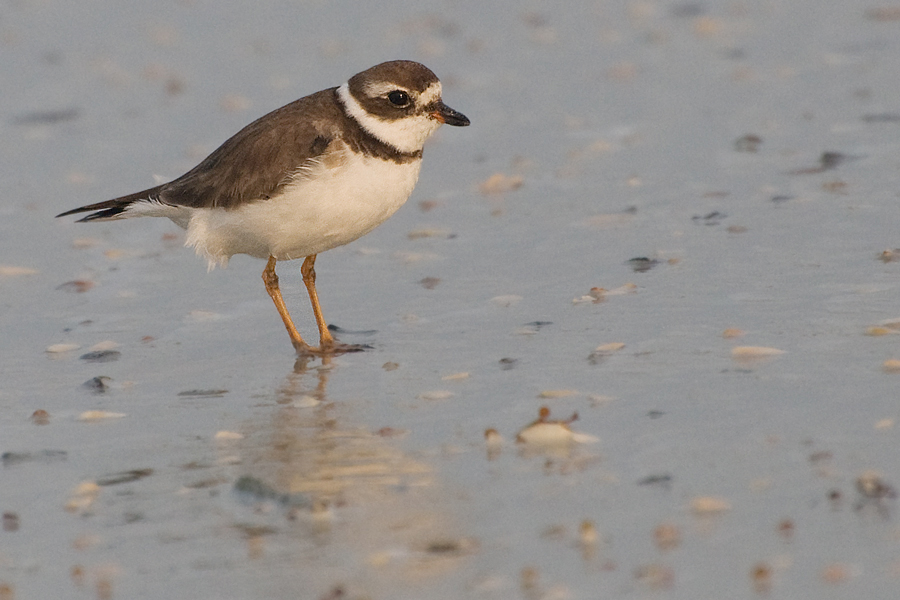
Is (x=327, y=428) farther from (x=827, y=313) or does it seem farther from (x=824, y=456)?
(x=827, y=313)

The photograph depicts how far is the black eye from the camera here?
670cm

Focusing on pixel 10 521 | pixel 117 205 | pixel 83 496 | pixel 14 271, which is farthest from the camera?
pixel 14 271

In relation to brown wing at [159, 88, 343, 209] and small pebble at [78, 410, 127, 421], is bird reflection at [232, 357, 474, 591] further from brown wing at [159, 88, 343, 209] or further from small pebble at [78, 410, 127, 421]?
brown wing at [159, 88, 343, 209]

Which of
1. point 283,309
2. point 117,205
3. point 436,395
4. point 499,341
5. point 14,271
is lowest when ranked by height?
point 436,395

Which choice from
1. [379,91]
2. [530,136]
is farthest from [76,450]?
[530,136]

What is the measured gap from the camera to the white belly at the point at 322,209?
650 cm

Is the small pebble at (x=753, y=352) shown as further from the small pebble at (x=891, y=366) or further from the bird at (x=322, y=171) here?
the bird at (x=322, y=171)

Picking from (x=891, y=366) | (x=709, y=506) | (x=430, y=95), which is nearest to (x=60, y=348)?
(x=430, y=95)

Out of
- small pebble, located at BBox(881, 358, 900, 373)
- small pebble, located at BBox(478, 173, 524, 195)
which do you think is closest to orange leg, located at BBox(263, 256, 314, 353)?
small pebble, located at BBox(478, 173, 524, 195)

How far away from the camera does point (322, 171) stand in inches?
256

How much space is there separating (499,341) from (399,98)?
1.39 meters

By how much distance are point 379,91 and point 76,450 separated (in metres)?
2.48

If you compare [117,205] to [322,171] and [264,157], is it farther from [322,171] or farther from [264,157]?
[322,171]

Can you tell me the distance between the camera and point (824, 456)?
4527 mm
